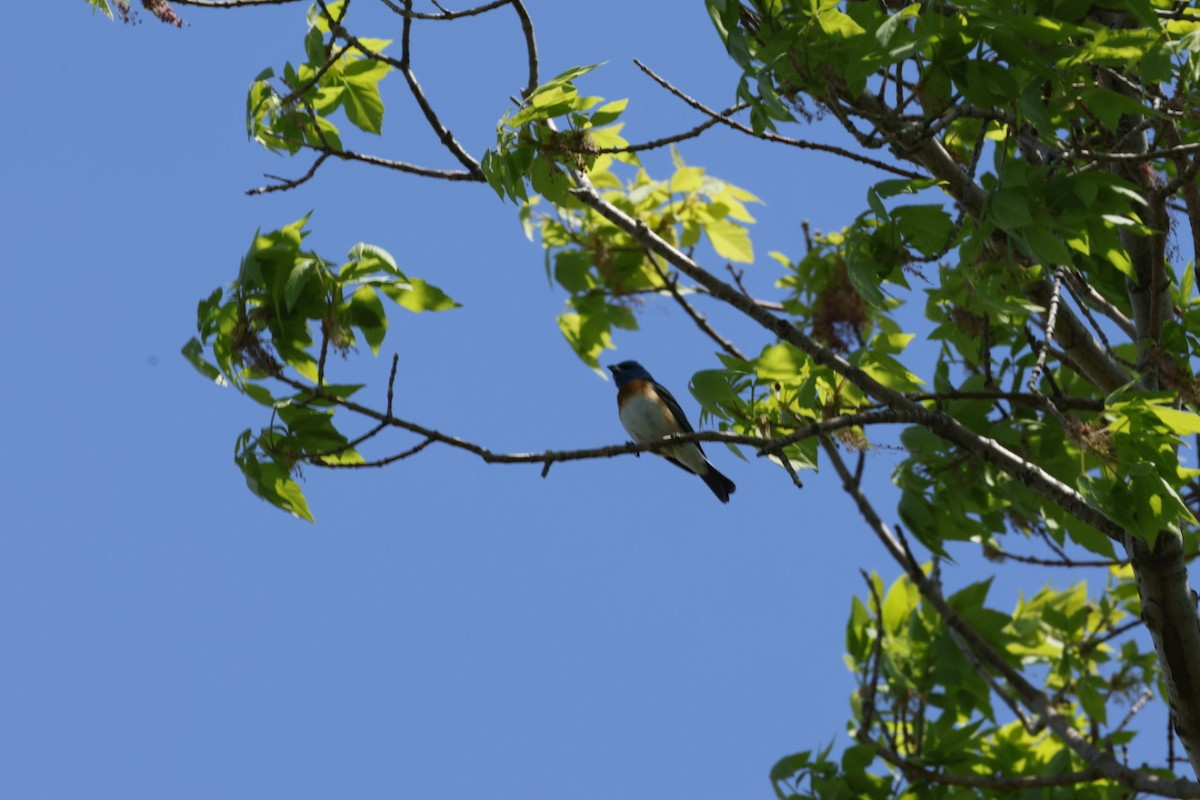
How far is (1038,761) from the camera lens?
20.6 feet

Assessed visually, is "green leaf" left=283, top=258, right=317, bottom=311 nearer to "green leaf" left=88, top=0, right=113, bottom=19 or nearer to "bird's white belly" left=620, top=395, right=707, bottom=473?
"green leaf" left=88, top=0, right=113, bottom=19

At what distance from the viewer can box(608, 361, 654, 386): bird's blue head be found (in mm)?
9570

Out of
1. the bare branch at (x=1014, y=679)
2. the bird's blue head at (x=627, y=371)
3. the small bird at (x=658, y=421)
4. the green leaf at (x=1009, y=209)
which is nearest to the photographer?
the green leaf at (x=1009, y=209)

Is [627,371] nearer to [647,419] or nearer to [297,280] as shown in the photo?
[647,419]

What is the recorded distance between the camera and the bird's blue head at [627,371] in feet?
31.4

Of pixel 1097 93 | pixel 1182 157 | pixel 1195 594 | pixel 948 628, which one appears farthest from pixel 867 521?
pixel 1097 93

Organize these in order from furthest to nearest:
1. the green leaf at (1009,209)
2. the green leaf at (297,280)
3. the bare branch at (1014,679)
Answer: the bare branch at (1014,679) → the green leaf at (297,280) → the green leaf at (1009,209)

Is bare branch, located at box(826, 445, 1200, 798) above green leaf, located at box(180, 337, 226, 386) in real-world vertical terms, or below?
below

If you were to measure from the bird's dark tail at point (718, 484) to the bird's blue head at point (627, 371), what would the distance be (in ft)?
4.86

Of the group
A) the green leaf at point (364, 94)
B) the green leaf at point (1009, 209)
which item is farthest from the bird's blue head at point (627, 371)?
the green leaf at point (1009, 209)

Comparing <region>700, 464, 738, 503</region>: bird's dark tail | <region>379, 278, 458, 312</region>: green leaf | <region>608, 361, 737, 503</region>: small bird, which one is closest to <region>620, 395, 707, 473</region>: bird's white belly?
<region>608, 361, 737, 503</region>: small bird

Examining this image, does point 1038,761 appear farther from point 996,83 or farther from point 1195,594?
point 996,83

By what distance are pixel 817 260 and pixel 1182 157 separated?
10.0ft

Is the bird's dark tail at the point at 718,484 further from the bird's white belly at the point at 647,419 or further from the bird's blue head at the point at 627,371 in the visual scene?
the bird's blue head at the point at 627,371
